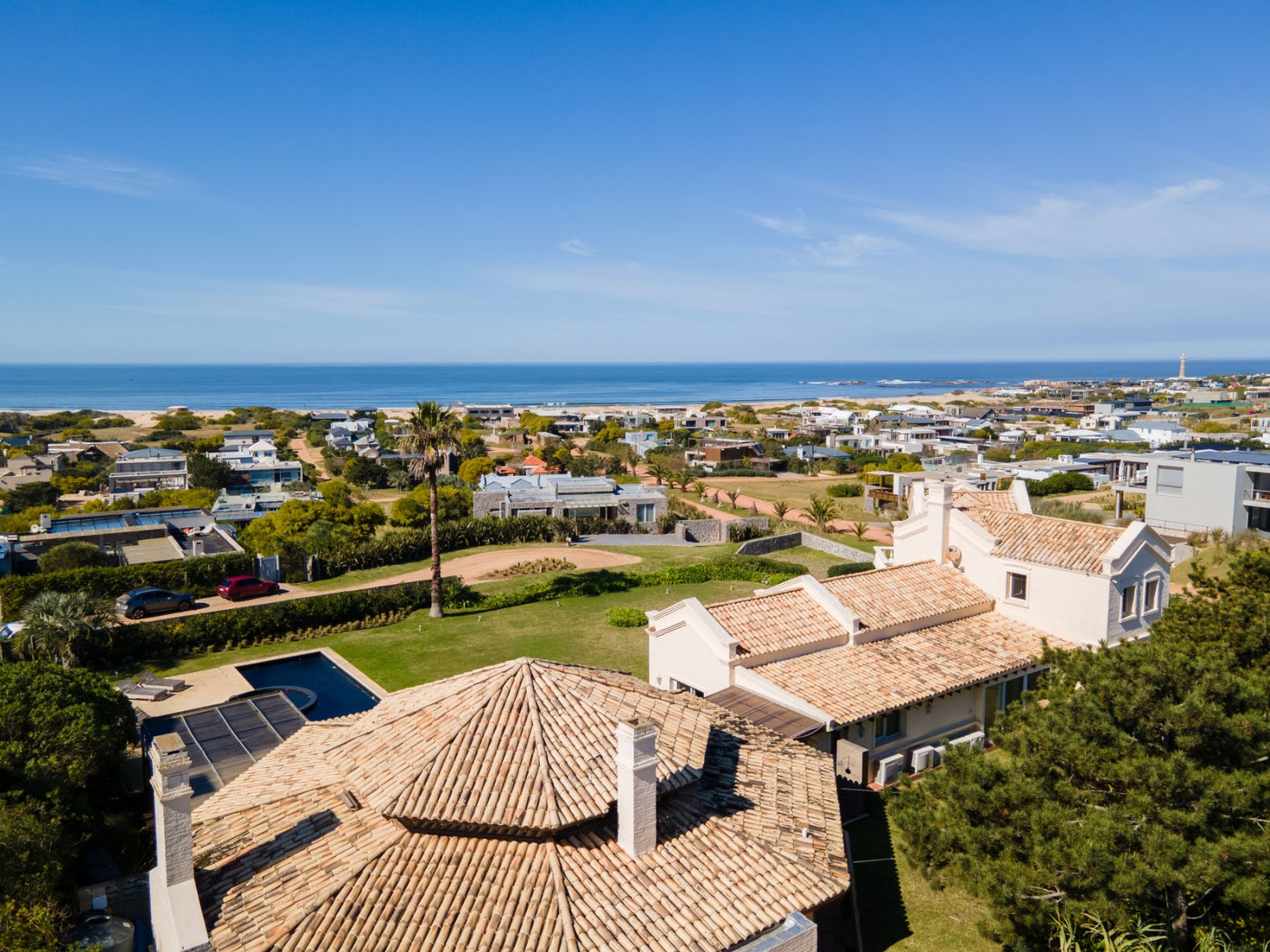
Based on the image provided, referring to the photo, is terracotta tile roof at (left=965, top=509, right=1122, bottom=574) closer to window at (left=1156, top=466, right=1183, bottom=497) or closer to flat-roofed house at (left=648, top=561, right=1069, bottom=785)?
flat-roofed house at (left=648, top=561, right=1069, bottom=785)

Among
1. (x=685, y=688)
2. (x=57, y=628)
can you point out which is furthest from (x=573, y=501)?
(x=685, y=688)

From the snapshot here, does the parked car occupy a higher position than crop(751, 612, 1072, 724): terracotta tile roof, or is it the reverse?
crop(751, 612, 1072, 724): terracotta tile roof

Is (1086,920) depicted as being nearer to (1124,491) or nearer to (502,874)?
(502,874)

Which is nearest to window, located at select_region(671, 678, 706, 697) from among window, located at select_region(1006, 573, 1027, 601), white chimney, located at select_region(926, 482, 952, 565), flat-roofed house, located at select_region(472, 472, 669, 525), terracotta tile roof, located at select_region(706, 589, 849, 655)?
terracotta tile roof, located at select_region(706, 589, 849, 655)

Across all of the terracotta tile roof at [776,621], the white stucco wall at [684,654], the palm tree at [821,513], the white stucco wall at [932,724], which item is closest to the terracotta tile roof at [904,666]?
the terracotta tile roof at [776,621]

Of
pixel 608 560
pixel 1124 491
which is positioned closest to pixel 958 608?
pixel 608 560

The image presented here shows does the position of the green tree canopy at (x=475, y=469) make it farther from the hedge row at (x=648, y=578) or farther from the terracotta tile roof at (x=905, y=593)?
the terracotta tile roof at (x=905, y=593)
